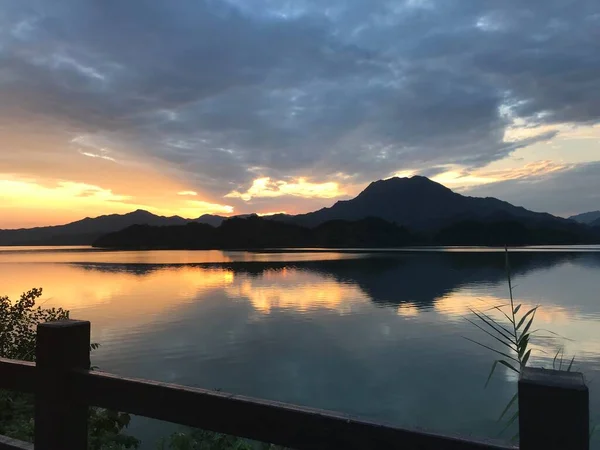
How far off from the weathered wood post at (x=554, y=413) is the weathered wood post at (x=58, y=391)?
7.79 ft

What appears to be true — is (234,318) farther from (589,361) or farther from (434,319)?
(589,361)

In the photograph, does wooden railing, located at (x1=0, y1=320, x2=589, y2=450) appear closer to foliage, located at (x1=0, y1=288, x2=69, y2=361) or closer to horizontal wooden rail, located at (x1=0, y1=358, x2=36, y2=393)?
horizontal wooden rail, located at (x1=0, y1=358, x2=36, y2=393)

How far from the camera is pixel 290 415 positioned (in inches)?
81.5

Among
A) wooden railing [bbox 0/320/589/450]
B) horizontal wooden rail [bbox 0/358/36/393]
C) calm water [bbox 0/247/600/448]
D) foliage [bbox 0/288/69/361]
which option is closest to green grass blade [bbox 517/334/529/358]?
calm water [bbox 0/247/600/448]

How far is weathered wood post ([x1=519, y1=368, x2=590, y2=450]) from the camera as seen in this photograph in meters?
1.55

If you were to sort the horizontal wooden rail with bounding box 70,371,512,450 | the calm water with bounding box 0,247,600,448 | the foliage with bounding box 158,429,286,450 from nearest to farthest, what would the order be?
the horizontal wooden rail with bounding box 70,371,512,450 < the foliage with bounding box 158,429,286,450 < the calm water with bounding box 0,247,600,448

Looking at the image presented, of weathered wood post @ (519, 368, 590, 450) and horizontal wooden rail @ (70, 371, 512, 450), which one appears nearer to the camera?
weathered wood post @ (519, 368, 590, 450)

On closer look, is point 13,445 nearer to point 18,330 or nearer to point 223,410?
point 223,410

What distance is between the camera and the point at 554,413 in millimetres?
1572

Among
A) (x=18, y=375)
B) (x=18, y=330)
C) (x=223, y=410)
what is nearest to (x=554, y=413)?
(x=223, y=410)

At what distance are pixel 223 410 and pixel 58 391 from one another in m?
1.14

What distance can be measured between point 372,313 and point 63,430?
103 feet

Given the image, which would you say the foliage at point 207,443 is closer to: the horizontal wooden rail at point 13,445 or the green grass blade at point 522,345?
the green grass blade at point 522,345

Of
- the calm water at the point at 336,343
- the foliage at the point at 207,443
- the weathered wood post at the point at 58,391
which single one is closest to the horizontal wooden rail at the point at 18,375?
the weathered wood post at the point at 58,391
